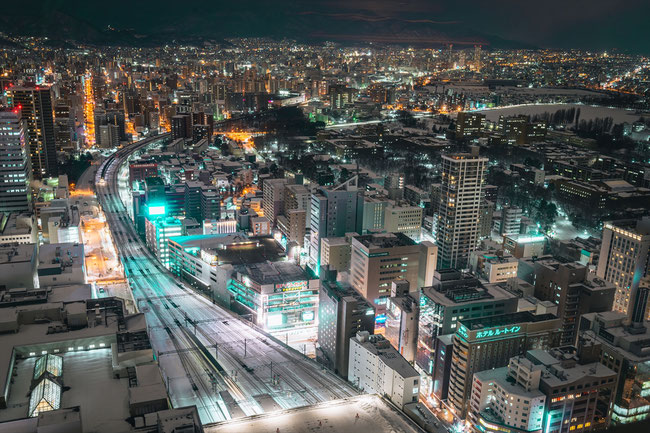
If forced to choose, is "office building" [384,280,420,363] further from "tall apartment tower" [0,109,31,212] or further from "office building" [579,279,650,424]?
"tall apartment tower" [0,109,31,212]

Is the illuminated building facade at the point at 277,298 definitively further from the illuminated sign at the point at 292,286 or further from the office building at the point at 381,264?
the office building at the point at 381,264

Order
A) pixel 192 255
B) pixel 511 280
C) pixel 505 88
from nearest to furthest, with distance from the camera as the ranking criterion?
pixel 511 280, pixel 192 255, pixel 505 88

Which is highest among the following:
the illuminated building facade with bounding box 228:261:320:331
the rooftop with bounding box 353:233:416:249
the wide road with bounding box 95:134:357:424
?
the rooftop with bounding box 353:233:416:249

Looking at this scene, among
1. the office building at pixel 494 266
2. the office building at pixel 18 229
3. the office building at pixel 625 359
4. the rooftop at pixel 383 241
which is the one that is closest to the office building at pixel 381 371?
the office building at pixel 625 359

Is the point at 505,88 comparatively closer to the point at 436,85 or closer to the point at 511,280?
the point at 436,85

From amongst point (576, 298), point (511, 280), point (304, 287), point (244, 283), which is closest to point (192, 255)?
point (244, 283)

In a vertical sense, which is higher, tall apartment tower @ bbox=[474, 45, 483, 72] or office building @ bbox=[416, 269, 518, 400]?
tall apartment tower @ bbox=[474, 45, 483, 72]

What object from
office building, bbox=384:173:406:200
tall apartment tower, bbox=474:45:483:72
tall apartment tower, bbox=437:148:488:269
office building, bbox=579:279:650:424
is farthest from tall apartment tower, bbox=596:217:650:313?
tall apartment tower, bbox=474:45:483:72
